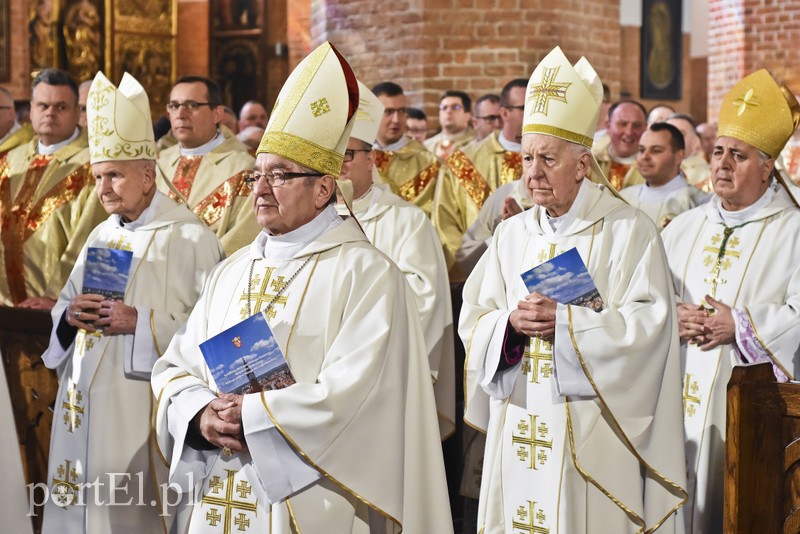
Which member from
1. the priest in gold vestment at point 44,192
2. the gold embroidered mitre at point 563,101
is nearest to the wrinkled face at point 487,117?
the priest in gold vestment at point 44,192

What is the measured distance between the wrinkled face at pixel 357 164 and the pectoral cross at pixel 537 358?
4.74ft

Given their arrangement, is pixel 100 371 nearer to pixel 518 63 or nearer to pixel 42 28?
pixel 518 63

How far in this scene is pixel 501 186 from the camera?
299 inches

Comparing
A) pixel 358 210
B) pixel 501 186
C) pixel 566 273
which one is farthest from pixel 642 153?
pixel 566 273

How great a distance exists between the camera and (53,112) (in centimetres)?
707

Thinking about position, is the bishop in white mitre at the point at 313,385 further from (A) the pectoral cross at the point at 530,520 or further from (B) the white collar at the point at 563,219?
(B) the white collar at the point at 563,219

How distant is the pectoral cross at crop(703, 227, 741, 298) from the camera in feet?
17.2

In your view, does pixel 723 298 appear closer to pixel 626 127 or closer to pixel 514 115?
pixel 514 115

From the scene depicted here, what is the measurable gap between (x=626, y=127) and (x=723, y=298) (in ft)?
12.7

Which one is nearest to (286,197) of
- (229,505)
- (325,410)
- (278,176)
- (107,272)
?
(278,176)

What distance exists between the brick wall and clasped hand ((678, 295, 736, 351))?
10.4 meters

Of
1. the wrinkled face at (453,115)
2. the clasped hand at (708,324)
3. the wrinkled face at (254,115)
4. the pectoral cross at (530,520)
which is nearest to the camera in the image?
the pectoral cross at (530,520)

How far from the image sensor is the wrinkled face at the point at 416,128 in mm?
10695

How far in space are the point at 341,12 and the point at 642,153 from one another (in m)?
4.64
